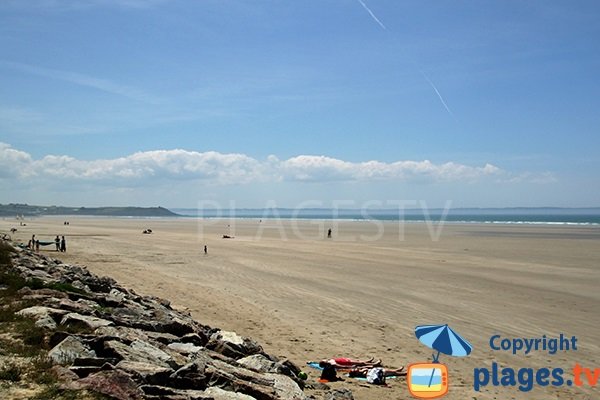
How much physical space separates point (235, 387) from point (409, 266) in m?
22.4

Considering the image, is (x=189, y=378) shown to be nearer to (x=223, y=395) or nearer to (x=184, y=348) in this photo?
(x=223, y=395)

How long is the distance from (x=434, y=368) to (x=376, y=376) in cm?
170

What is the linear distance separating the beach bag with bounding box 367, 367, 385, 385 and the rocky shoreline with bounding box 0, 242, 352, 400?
1.23 m

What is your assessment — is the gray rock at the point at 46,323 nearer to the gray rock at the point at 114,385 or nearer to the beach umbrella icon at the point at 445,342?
the gray rock at the point at 114,385

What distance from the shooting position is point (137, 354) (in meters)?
6.66

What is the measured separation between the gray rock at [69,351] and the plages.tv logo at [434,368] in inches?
225

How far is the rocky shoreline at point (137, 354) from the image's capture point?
5.52 metres

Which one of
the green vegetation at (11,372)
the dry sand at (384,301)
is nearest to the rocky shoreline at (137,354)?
the green vegetation at (11,372)

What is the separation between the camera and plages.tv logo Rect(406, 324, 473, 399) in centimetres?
912

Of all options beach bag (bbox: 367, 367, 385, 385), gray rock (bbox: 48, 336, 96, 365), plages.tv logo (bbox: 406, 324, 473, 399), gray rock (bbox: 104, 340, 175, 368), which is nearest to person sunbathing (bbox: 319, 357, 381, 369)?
Result: beach bag (bbox: 367, 367, 385, 385)

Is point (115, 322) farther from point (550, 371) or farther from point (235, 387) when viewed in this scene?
point (550, 371)

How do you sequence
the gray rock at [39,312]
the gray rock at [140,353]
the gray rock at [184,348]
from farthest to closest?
the gray rock at [184,348]
the gray rock at [39,312]
the gray rock at [140,353]

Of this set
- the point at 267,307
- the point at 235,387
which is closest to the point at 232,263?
the point at 267,307

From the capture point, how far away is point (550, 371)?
34.8 feet
